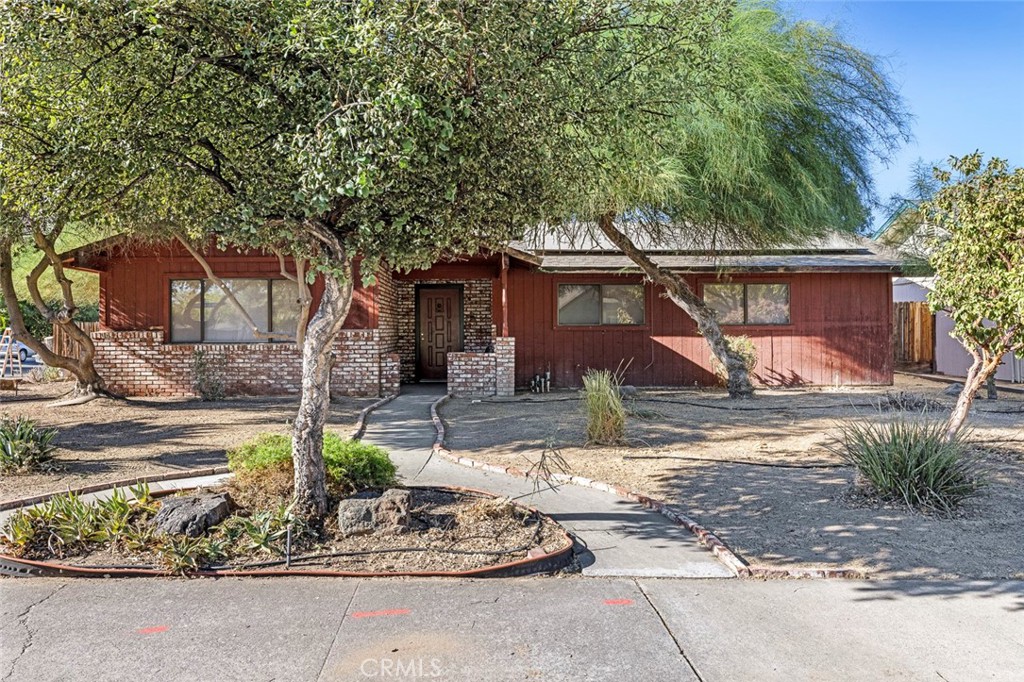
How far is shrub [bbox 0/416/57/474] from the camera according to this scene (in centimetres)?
655

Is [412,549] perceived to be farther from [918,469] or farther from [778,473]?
[918,469]

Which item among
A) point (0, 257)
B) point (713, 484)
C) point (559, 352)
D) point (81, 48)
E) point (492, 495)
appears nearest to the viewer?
point (81, 48)

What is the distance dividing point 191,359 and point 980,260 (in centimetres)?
1307

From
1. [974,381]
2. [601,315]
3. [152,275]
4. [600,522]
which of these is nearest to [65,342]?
[152,275]

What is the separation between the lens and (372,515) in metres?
4.76

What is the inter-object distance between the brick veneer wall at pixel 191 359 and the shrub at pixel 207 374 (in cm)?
3

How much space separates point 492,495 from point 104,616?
9.89 feet

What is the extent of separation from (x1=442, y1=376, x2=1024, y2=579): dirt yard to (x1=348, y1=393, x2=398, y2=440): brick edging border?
1301mm

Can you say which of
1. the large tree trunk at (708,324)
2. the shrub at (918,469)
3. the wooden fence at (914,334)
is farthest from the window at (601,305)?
the shrub at (918,469)

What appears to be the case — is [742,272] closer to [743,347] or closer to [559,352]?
[743,347]

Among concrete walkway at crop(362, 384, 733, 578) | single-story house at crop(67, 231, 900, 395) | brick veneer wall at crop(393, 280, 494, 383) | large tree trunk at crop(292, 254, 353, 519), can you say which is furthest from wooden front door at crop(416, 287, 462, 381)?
large tree trunk at crop(292, 254, 353, 519)

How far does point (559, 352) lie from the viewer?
1505 centimetres

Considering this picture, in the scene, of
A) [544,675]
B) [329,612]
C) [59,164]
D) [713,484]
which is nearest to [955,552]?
[713,484]

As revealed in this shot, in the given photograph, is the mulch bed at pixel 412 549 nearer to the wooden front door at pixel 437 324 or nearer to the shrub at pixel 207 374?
the shrub at pixel 207 374
